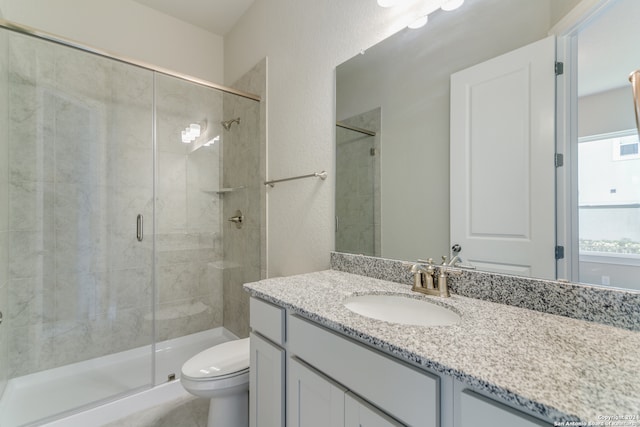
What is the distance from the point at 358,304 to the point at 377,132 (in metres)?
0.80

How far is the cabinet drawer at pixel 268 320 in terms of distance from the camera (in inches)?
38.5

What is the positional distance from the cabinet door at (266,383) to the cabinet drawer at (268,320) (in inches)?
1.4

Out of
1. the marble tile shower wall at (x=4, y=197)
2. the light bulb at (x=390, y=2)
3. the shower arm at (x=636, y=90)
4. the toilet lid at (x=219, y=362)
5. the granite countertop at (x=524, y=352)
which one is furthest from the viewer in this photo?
the marble tile shower wall at (x=4, y=197)

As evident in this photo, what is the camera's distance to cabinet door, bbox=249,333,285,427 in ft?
3.18

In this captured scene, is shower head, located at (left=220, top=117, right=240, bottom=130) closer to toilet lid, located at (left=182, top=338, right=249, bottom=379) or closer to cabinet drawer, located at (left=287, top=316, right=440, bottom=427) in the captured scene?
toilet lid, located at (left=182, top=338, right=249, bottom=379)

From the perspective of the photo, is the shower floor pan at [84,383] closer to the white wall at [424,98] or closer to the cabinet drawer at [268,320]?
the cabinet drawer at [268,320]

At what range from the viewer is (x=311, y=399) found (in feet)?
2.77

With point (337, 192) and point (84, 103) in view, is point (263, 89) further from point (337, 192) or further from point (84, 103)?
point (84, 103)

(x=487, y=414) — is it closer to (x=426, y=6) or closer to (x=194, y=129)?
(x=426, y=6)

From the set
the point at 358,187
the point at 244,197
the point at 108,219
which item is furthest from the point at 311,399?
the point at 108,219

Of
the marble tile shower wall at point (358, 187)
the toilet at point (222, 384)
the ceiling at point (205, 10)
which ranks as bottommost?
the toilet at point (222, 384)

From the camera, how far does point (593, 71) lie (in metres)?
0.74

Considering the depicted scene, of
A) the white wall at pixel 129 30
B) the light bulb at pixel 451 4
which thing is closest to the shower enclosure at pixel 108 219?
the white wall at pixel 129 30

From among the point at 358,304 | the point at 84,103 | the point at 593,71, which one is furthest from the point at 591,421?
the point at 84,103
